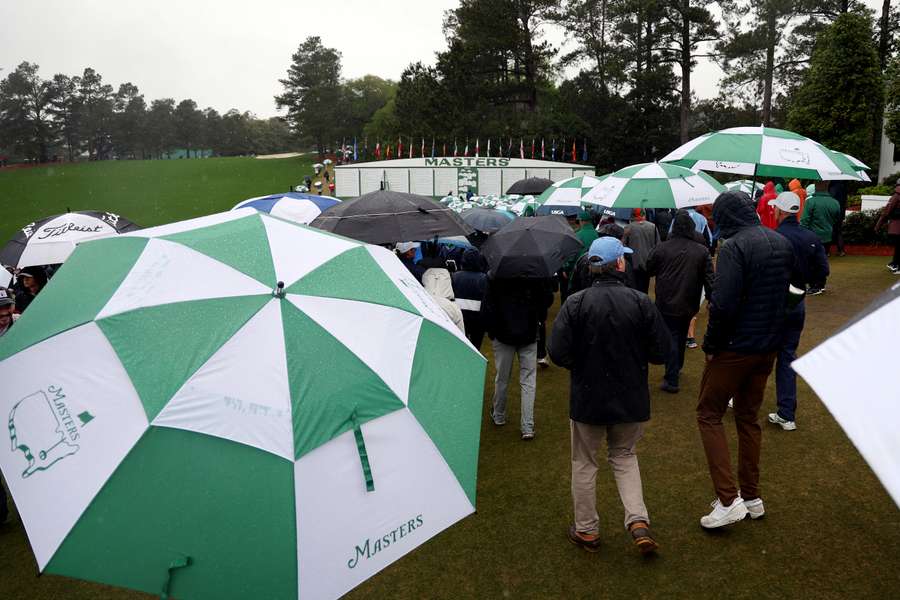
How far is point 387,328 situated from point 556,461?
317cm

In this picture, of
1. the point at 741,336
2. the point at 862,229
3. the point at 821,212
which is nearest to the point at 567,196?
the point at 821,212

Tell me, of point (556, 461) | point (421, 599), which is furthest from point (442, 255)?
point (421, 599)

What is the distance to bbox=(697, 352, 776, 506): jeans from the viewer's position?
12.7 ft

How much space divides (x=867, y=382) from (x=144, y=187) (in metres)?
58.7

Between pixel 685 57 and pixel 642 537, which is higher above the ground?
pixel 685 57

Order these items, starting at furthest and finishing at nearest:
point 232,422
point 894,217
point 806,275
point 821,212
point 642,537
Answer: point 894,217 → point 821,212 → point 806,275 → point 642,537 → point 232,422

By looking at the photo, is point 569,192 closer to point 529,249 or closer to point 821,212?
point 821,212

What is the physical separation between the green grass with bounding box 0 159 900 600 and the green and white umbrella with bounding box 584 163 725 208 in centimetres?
256

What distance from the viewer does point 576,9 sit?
39844 mm

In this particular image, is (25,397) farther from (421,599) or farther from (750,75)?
(750,75)

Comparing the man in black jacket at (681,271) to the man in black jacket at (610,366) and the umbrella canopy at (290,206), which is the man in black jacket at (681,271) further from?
the umbrella canopy at (290,206)

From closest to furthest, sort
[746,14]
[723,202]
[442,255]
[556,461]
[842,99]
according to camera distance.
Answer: [723,202] → [556,461] → [442,255] → [842,99] → [746,14]

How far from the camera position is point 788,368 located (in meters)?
5.20

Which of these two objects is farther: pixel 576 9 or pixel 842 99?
pixel 576 9
